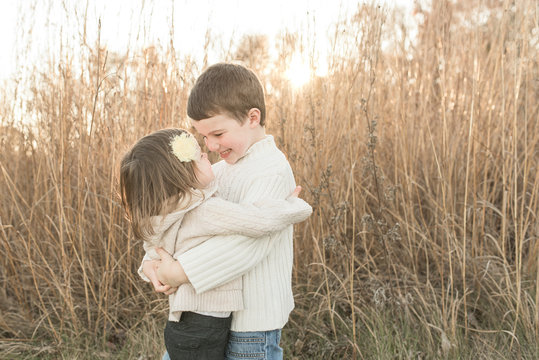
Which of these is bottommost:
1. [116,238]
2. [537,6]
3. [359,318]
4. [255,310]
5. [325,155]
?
[359,318]

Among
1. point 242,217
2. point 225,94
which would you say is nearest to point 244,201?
point 242,217

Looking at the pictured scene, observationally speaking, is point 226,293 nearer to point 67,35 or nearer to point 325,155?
point 325,155

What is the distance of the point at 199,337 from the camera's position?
55.9 inches

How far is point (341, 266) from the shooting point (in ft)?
8.99

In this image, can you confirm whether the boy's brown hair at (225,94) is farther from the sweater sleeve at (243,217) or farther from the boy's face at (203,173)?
the sweater sleeve at (243,217)

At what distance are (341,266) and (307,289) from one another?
0.89 ft

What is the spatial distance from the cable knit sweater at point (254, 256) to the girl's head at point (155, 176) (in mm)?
146

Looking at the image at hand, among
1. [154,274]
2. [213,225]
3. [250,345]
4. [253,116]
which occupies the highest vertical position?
[253,116]

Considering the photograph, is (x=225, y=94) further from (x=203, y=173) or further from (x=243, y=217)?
(x=243, y=217)

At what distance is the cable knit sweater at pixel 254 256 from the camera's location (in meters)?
1.38

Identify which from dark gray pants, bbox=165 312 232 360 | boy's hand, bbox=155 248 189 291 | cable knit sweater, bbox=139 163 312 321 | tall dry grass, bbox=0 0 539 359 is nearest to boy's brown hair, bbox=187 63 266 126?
cable knit sweater, bbox=139 163 312 321

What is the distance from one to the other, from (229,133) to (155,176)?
270 mm

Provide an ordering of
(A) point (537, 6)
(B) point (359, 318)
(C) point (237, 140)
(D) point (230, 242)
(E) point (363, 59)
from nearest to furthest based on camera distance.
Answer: (D) point (230, 242) < (C) point (237, 140) < (A) point (537, 6) < (B) point (359, 318) < (E) point (363, 59)

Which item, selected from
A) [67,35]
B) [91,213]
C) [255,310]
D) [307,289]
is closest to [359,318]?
[307,289]
